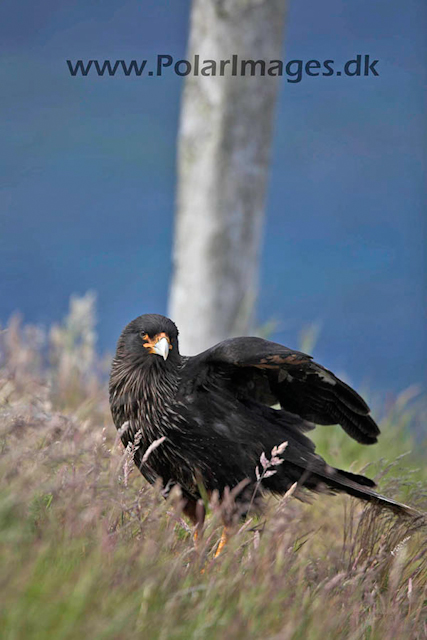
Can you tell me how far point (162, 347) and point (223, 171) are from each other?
8.95 ft

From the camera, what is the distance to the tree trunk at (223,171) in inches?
232

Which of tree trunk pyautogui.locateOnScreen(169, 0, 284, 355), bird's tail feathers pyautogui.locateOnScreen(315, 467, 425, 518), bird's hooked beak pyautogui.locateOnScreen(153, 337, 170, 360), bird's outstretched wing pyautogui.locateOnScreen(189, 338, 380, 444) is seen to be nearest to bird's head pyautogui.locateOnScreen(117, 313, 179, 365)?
bird's hooked beak pyautogui.locateOnScreen(153, 337, 170, 360)

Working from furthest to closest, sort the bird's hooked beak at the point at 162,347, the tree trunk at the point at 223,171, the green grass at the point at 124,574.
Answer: the tree trunk at the point at 223,171 < the bird's hooked beak at the point at 162,347 < the green grass at the point at 124,574

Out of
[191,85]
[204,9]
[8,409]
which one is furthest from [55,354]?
[8,409]

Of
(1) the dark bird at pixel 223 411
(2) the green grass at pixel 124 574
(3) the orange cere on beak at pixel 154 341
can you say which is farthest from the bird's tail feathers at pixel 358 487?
(3) the orange cere on beak at pixel 154 341

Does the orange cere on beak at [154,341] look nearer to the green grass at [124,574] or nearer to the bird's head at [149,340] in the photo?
the bird's head at [149,340]

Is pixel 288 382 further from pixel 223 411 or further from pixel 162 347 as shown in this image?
pixel 162 347

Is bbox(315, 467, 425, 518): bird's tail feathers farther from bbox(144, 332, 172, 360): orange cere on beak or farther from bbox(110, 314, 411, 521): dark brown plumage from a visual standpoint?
bbox(144, 332, 172, 360): orange cere on beak

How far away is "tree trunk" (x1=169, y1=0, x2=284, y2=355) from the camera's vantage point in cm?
590

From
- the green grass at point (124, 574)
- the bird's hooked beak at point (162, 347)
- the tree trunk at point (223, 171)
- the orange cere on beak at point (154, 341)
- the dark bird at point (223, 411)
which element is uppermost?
the tree trunk at point (223, 171)

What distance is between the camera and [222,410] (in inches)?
146

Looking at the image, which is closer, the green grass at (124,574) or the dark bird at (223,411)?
the green grass at (124,574)

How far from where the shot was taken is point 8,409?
9.12ft

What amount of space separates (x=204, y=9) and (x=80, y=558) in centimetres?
468
